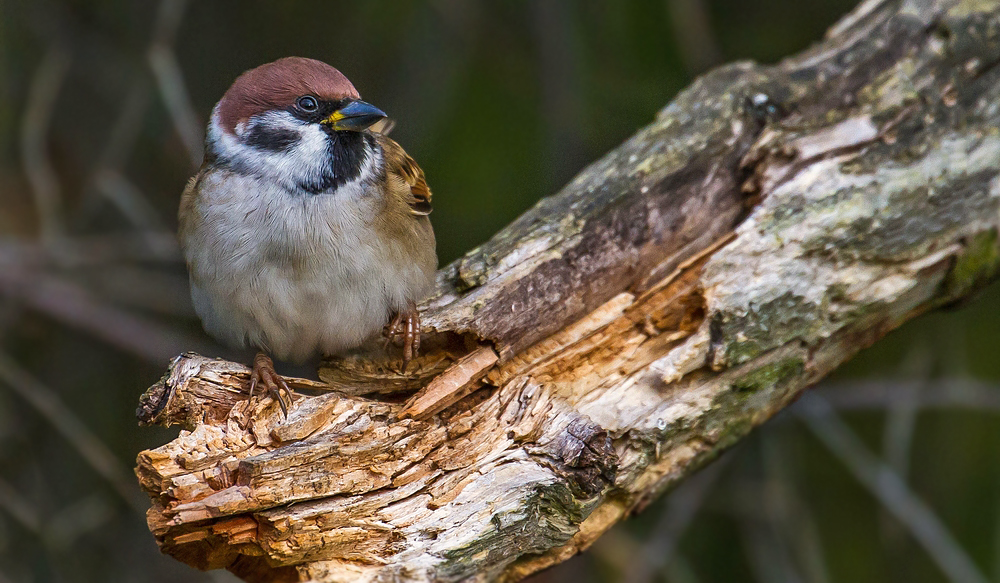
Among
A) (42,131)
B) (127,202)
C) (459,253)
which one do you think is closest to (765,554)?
(459,253)

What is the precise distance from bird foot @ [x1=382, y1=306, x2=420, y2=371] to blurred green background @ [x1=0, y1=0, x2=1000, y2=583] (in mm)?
1384

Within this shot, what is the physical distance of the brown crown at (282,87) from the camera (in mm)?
2711

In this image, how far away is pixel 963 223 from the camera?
112 inches

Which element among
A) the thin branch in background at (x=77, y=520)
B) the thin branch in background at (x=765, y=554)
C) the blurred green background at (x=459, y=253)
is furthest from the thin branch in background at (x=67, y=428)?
the thin branch in background at (x=765, y=554)

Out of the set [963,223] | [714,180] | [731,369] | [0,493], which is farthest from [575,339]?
[0,493]

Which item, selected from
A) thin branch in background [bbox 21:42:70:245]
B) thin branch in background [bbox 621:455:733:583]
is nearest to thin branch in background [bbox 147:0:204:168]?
thin branch in background [bbox 21:42:70:245]

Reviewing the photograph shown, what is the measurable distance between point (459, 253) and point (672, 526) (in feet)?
5.12

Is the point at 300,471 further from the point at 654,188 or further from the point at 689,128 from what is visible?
the point at 689,128

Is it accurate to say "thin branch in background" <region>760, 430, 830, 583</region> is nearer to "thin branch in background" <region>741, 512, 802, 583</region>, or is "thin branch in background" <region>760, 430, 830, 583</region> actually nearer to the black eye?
"thin branch in background" <region>741, 512, 802, 583</region>

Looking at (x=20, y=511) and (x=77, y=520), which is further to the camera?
(x=77, y=520)

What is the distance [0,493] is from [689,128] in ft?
8.72

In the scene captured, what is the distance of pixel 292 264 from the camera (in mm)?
2564

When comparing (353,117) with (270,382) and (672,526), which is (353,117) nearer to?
(270,382)

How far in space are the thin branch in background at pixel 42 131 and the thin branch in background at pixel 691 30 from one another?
2.67 metres
